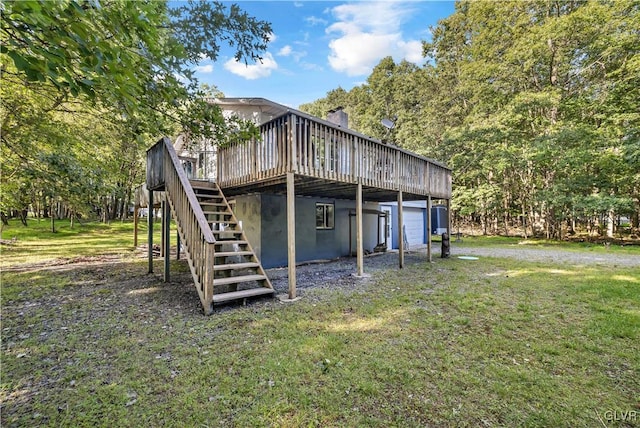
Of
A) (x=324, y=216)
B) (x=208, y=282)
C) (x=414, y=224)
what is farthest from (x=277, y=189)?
(x=414, y=224)

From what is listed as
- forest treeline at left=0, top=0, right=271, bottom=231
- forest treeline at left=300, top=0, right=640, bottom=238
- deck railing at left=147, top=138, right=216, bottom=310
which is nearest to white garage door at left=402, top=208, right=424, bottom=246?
forest treeline at left=300, top=0, right=640, bottom=238

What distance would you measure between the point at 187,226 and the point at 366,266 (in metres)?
5.73

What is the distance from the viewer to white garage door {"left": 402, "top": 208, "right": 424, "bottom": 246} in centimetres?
1528

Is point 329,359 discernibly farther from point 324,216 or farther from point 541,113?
point 541,113

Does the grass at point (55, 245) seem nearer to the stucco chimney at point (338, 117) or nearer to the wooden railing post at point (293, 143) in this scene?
the wooden railing post at point (293, 143)

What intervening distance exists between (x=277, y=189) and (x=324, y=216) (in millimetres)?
3026

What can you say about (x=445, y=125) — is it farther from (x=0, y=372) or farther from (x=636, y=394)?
(x=0, y=372)

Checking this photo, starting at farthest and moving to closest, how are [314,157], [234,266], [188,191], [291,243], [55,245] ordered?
[55,245], [314,157], [291,243], [188,191], [234,266]

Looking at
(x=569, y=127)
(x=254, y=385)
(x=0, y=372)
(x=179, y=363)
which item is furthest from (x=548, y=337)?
(x=569, y=127)

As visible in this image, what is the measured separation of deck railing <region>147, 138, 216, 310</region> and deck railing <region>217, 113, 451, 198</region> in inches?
60.2

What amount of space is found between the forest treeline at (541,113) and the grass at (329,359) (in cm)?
748

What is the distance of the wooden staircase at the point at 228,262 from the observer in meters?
5.00

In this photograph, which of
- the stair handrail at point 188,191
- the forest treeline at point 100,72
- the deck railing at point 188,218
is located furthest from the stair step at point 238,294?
the forest treeline at point 100,72

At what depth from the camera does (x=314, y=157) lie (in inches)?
241
